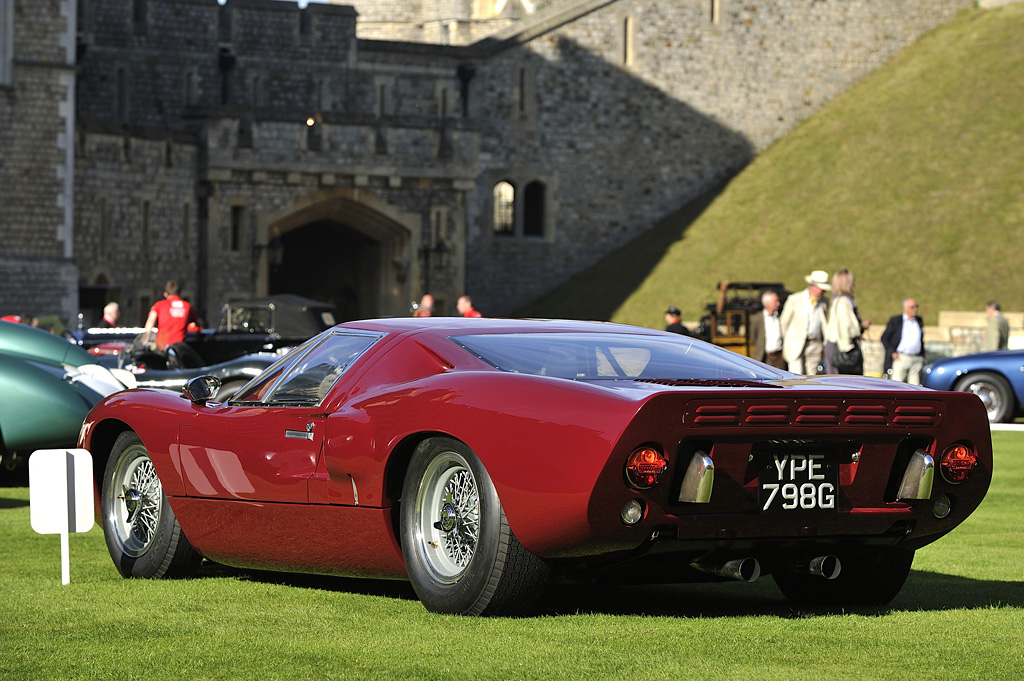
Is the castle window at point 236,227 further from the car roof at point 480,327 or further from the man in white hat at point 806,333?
the car roof at point 480,327

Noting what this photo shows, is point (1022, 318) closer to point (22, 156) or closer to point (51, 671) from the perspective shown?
point (22, 156)

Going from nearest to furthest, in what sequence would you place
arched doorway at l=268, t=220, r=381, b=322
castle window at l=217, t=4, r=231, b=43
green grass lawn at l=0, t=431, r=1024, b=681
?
1. green grass lawn at l=0, t=431, r=1024, b=681
2. castle window at l=217, t=4, r=231, b=43
3. arched doorway at l=268, t=220, r=381, b=322

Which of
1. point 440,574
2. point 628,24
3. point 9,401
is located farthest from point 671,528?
point 628,24

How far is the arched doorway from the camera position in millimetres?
42062

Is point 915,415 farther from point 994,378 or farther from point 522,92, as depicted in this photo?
point 522,92

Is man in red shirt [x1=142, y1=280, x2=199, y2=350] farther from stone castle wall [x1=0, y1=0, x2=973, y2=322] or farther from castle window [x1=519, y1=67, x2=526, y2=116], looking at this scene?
castle window [x1=519, y1=67, x2=526, y2=116]

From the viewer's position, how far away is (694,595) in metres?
6.54

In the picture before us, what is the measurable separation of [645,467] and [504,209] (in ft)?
138

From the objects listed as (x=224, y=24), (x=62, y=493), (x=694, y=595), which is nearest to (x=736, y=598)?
(x=694, y=595)

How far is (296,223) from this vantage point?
39.0m

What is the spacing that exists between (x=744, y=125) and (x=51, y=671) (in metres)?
45.4

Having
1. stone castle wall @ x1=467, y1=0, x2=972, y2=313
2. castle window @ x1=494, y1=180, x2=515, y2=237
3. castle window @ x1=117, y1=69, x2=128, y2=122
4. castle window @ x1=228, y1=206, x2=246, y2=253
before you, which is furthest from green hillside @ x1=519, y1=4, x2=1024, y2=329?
castle window @ x1=117, y1=69, x2=128, y2=122

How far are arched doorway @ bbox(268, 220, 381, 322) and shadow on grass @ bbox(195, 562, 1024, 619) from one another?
115 ft

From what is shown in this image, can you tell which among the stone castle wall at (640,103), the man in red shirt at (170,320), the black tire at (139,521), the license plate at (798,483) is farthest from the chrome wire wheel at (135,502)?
the stone castle wall at (640,103)
